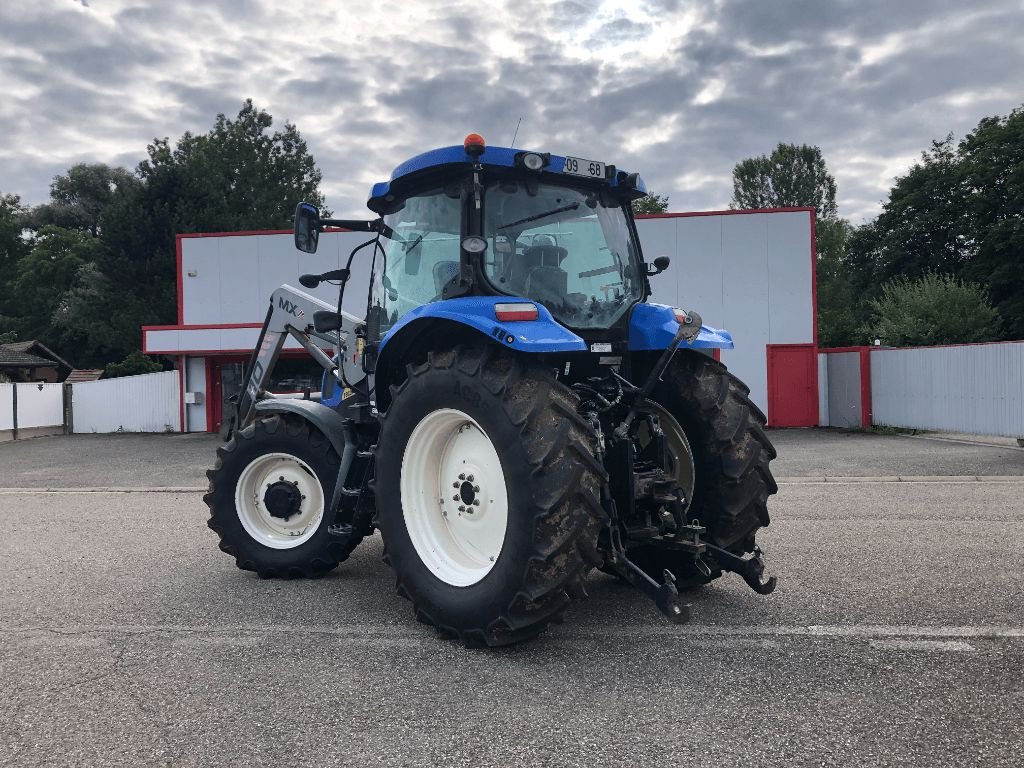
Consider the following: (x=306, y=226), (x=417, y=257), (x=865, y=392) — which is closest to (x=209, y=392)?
(x=865, y=392)

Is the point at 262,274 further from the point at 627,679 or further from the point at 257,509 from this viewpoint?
the point at 627,679

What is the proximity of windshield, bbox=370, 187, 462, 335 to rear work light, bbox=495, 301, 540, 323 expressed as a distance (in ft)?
2.12

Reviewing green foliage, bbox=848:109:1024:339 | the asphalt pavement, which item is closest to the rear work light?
the asphalt pavement

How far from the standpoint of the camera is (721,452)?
4656 millimetres

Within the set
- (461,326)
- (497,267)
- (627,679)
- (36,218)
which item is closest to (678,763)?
(627,679)

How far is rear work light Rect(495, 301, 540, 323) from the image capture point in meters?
3.93

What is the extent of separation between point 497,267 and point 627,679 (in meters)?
2.18

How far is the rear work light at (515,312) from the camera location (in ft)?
12.9

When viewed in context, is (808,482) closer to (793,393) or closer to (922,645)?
(922,645)

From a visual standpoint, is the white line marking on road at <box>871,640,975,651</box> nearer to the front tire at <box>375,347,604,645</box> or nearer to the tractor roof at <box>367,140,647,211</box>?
the front tire at <box>375,347,604,645</box>

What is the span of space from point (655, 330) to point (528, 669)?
6.65 feet

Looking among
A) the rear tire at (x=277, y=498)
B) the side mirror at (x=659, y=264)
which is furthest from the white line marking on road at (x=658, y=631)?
the side mirror at (x=659, y=264)

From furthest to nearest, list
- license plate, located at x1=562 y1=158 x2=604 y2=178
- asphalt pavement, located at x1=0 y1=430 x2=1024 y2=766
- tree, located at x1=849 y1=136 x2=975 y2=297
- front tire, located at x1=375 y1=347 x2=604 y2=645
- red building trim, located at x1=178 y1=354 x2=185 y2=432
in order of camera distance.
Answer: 1. tree, located at x1=849 y1=136 x2=975 y2=297
2. red building trim, located at x1=178 y1=354 x2=185 y2=432
3. license plate, located at x1=562 y1=158 x2=604 y2=178
4. front tire, located at x1=375 y1=347 x2=604 y2=645
5. asphalt pavement, located at x1=0 y1=430 x2=1024 y2=766

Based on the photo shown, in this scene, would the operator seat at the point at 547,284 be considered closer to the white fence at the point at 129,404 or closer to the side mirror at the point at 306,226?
the side mirror at the point at 306,226
